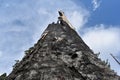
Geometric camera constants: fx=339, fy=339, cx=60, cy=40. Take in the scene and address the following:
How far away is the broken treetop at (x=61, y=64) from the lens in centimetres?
730

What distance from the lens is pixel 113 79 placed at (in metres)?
7.51

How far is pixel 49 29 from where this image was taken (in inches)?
438

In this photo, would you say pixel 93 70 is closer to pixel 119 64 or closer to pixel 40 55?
pixel 119 64

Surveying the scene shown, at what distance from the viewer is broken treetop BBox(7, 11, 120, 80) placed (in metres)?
7.30

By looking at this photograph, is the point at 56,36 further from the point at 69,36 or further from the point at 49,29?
the point at 49,29

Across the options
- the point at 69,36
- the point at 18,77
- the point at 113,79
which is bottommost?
the point at 113,79

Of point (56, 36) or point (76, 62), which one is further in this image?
point (56, 36)

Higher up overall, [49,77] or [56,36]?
[56,36]

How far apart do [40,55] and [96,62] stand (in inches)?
55.3

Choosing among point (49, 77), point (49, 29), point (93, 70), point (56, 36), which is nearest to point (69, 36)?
point (56, 36)

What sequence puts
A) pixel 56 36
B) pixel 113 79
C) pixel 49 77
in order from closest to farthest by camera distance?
pixel 49 77 → pixel 113 79 → pixel 56 36

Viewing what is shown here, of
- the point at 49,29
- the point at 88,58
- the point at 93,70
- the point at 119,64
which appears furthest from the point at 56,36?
the point at 119,64

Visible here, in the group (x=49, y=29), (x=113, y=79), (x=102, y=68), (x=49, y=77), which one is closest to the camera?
(x=49, y=77)

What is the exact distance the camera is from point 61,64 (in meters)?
7.81
